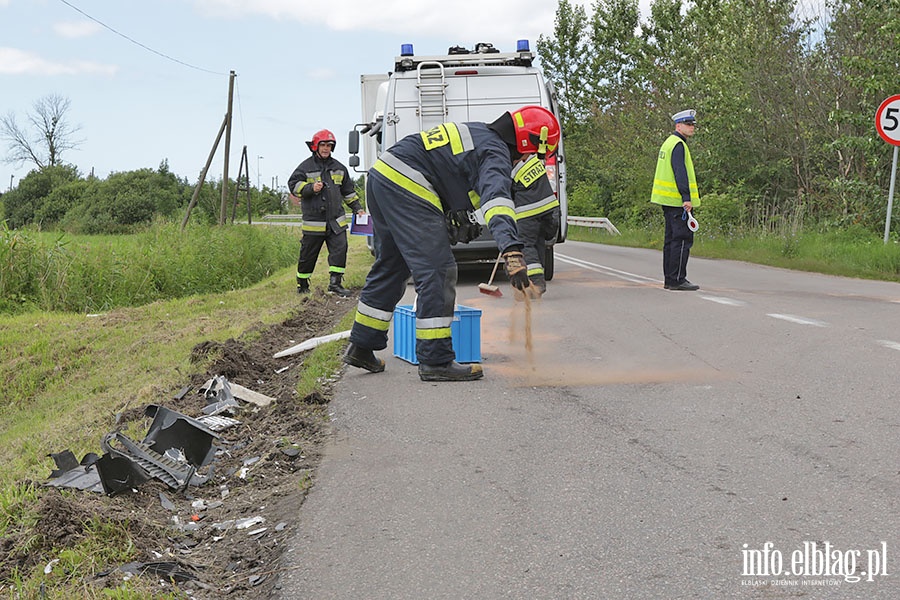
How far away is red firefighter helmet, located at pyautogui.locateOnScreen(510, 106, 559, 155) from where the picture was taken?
651 centimetres

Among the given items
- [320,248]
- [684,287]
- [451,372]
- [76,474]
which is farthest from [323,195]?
[76,474]

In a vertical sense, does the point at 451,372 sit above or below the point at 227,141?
below

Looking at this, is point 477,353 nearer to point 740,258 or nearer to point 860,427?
point 860,427

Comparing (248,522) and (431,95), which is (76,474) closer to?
(248,522)

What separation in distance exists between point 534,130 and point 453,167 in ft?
1.89

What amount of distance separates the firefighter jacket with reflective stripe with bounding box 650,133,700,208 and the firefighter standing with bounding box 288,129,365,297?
377 centimetres

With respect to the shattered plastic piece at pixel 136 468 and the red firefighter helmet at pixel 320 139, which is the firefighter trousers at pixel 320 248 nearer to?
the red firefighter helmet at pixel 320 139

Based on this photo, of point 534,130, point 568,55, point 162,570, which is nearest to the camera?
point 162,570

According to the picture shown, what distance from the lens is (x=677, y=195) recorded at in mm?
12156

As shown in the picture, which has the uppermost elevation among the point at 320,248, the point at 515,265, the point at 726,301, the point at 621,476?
the point at 515,265

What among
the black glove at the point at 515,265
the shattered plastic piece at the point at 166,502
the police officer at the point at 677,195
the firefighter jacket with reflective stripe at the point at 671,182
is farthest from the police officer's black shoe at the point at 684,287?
the shattered plastic piece at the point at 166,502

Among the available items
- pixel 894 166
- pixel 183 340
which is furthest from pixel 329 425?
pixel 894 166

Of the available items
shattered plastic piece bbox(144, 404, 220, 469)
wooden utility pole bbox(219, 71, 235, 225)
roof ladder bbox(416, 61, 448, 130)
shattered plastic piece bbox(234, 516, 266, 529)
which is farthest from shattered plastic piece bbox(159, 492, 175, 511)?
wooden utility pole bbox(219, 71, 235, 225)

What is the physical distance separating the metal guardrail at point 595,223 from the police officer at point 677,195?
69.1 ft
